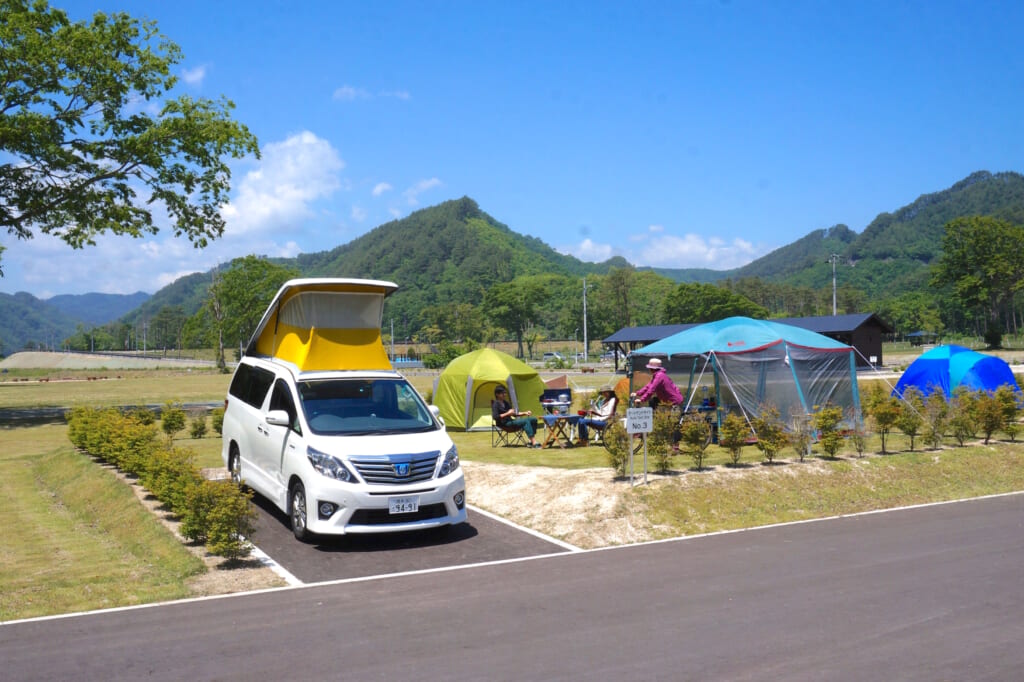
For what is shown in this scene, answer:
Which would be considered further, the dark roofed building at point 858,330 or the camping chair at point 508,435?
the dark roofed building at point 858,330

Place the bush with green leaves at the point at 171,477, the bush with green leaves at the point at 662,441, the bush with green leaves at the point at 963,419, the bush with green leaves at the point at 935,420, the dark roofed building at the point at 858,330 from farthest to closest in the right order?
the dark roofed building at the point at 858,330
the bush with green leaves at the point at 963,419
the bush with green leaves at the point at 935,420
the bush with green leaves at the point at 662,441
the bush with green leaves at the point at 171,477

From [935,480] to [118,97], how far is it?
27.1 meters

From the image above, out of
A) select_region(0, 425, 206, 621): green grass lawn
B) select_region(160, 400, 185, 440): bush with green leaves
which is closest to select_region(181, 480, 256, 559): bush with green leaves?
select_region(0, 425, 206, 621): green grass lawn

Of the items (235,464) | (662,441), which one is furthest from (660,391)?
(235,464)

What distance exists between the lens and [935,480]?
1312cm

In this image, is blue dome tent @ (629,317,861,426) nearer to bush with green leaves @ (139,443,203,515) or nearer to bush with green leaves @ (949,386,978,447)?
bush with green leaves @ (949,386,978,447)

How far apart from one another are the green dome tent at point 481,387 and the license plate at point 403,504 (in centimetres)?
1170

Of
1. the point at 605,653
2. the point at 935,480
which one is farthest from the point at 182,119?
the point at 605,653

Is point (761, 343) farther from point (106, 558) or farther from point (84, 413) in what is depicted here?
point (84, 413)

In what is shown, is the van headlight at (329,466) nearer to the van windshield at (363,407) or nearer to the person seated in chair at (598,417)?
the van windshield at (363,407)

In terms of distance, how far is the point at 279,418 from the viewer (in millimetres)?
9539

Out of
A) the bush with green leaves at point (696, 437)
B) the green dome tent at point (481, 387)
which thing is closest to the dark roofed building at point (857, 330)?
the green dome tent at point (481, 387)

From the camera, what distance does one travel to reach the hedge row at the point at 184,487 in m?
8.45

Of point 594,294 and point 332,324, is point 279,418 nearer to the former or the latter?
point 332,324
